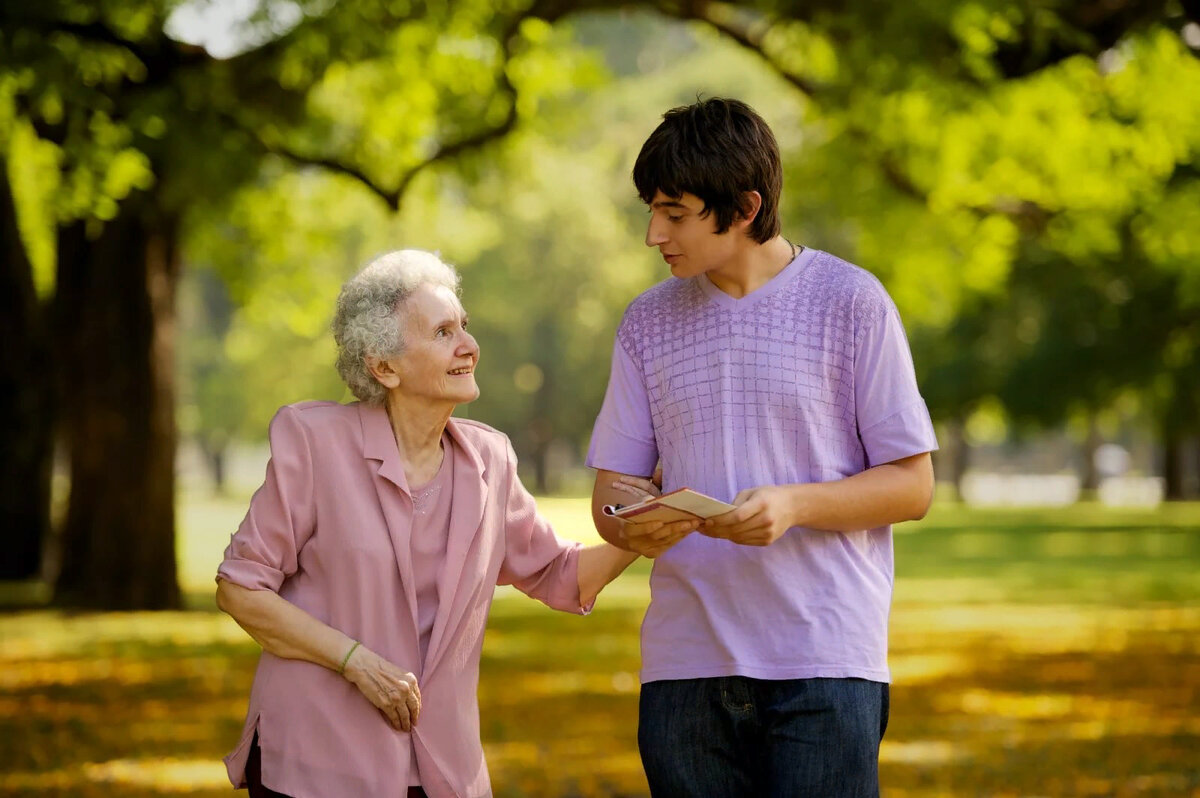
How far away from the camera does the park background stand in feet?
36.0

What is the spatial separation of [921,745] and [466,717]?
7.04 meters

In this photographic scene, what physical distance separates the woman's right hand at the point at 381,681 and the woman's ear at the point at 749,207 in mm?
1296

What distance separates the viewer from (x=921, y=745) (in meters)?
10.4

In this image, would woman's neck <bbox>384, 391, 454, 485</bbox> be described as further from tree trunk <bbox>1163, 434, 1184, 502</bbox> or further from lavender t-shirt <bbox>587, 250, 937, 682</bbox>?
tree trunk <bbox>1163, 434, 1184, 502</bbox>

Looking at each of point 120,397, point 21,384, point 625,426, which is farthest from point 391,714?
point 21,384

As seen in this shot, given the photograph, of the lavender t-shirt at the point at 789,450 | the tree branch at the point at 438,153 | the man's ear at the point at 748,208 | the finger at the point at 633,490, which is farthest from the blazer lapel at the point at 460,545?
the tree branch at the point at 438,153

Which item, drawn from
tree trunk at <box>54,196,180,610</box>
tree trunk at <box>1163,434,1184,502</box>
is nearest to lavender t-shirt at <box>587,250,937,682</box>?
tree trunk at <box>54,196,180,610</box>

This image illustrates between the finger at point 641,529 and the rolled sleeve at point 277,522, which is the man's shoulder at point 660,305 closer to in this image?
the finger at point 641,529

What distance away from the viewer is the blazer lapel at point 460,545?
12.6 feet

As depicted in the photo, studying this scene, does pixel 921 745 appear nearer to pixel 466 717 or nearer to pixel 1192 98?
pixel 466 717

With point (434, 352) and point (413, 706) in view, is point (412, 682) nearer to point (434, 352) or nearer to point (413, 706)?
point (413, 706)

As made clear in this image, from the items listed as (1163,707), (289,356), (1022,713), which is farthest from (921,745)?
(289,356)

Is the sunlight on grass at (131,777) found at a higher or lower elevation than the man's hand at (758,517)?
lower

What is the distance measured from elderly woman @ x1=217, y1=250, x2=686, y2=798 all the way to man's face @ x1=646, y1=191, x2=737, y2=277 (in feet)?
1.86
